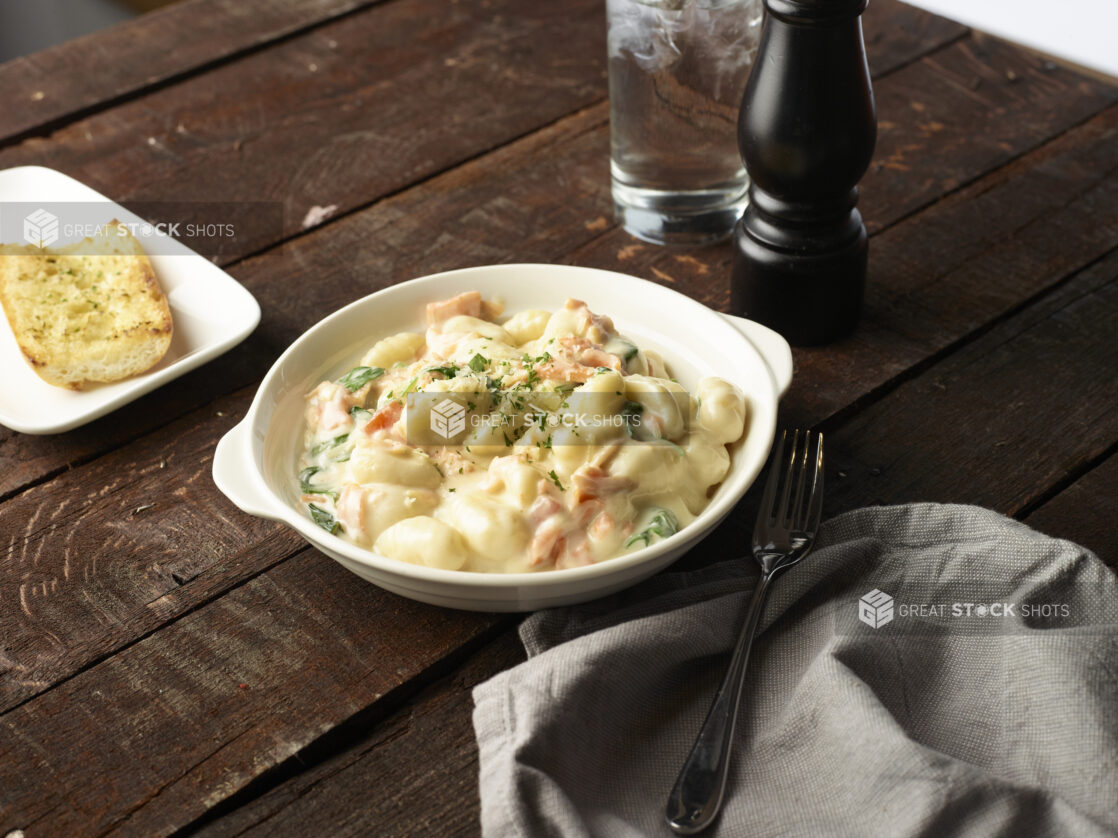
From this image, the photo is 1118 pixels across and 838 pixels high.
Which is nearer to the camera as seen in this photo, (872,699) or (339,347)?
(872,699)

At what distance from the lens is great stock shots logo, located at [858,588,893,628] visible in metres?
1.10

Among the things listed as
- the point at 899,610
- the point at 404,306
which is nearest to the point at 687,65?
the point at 404,306

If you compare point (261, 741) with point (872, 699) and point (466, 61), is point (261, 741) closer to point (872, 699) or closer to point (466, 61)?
point (872, 699)

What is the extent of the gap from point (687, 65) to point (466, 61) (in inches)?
29.9

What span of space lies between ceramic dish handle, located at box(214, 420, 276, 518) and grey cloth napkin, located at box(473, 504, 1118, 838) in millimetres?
289

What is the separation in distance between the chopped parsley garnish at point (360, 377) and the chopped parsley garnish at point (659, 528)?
386mm

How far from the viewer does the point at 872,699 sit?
3.26 ft

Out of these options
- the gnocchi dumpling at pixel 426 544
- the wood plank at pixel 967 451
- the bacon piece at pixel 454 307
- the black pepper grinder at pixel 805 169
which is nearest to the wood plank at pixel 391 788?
the wood plank at pixel 967 451

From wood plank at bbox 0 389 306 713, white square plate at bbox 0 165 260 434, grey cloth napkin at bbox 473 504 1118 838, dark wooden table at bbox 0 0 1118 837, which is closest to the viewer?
grey cloth napkin at bbox 473 504 1118 838

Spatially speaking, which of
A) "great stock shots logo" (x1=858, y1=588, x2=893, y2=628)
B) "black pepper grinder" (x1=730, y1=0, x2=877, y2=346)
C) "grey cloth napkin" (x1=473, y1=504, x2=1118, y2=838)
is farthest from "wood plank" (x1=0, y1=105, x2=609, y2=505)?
"great stock shots logo" (x1=858, y1=588, x2=893, y2=628)

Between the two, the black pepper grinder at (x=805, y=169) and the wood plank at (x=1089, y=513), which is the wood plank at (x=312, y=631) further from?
the black pepper grinder at (x=805, y=169)

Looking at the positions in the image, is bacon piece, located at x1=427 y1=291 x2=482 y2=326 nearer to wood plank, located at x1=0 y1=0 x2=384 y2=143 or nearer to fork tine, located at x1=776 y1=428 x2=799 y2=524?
fork tine, located at x1=776 y1=428 x2=799 y2=524

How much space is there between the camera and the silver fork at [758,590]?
96 centimetres

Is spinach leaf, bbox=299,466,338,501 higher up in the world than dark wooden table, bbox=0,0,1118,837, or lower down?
higher up
